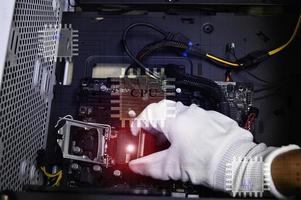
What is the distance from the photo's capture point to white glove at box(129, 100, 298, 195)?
108cm

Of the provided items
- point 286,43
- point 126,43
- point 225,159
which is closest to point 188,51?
point 126,43

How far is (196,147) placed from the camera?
116cm

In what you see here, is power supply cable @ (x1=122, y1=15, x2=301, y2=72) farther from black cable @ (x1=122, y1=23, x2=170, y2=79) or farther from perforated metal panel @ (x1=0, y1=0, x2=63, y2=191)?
perforated metal panel @ (x1=0, y1=0, x2=63, y2=191)

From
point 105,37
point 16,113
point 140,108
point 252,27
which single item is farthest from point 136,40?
point 16,113

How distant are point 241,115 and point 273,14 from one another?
0.38m

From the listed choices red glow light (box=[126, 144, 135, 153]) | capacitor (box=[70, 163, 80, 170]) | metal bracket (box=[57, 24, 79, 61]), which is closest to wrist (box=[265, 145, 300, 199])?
red glow light (box=[126, 144, 135, 153])

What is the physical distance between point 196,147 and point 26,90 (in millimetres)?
463

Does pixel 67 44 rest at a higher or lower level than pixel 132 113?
higher

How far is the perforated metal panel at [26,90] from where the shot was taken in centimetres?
100

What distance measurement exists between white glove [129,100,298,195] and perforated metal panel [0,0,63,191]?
0.27 m

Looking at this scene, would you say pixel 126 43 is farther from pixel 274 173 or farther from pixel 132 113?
pixel 274 173

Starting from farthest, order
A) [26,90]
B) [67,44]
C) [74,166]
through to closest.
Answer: [67,44] → [74,166] → [26,90]

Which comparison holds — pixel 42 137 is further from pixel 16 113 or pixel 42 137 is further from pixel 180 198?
pixel 180 198

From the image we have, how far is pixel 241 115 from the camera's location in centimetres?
136
